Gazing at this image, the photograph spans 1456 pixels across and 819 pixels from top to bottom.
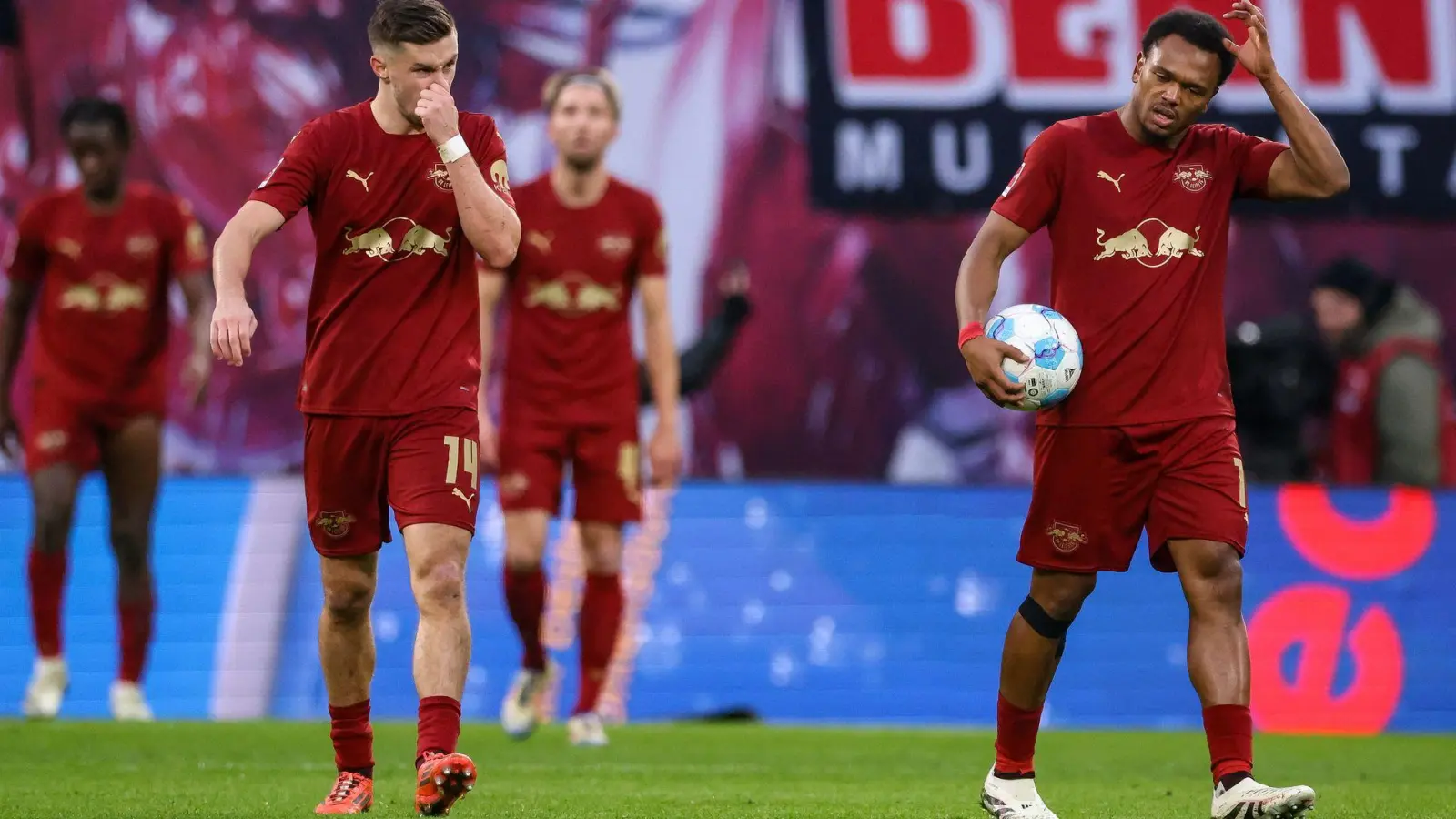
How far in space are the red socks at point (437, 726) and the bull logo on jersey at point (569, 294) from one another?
384cm

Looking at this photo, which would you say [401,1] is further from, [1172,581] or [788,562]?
[1172,581]

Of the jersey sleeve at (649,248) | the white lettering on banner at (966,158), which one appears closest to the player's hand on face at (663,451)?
the jersey sleeve at (649,248)

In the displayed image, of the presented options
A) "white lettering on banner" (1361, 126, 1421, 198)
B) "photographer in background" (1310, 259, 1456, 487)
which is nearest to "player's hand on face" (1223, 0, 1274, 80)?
"photographer in background" (1310, 259, 1456, 487)

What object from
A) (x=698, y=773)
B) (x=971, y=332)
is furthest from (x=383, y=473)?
(x=698, y=773)

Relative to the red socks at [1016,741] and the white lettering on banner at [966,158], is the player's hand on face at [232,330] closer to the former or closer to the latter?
the red socks at [1016,741]

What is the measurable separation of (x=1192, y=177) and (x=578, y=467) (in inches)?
159

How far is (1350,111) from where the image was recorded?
1473cm

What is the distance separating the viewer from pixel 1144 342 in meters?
5.68

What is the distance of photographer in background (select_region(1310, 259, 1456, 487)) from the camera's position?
40.8 feet

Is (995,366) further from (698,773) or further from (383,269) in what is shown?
(698,773)

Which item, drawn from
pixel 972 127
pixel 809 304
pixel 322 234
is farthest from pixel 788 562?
pixel 322 234

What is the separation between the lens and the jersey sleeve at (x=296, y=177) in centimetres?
562

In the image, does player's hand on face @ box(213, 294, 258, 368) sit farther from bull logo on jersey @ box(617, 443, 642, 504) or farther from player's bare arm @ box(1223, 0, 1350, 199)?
bull logo on jersey @ box(617, 443, 642, 504)

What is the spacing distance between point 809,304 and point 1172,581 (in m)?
3.96
